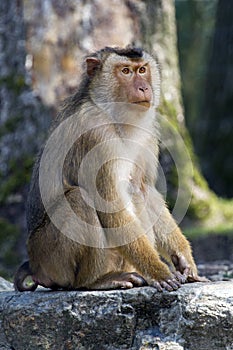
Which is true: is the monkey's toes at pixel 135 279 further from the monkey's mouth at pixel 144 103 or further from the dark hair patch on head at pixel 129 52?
the dark hair patch on head at pixel 129 52

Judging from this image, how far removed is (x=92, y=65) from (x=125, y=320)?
2.19 meters

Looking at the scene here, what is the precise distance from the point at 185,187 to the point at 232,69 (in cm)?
581

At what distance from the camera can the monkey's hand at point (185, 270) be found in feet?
19.9

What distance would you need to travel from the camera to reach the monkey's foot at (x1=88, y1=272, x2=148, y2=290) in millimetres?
5648

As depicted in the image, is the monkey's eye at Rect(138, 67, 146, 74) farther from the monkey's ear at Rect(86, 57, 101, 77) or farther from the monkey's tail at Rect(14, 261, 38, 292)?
the monkey's tail at Rect(14, 261, 38, 292)

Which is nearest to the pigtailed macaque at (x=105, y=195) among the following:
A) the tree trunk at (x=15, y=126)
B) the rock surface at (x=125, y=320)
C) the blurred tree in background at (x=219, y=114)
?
the rock surface at (x=125, y=320)

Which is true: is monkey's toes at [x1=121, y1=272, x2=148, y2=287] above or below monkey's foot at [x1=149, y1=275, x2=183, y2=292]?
below

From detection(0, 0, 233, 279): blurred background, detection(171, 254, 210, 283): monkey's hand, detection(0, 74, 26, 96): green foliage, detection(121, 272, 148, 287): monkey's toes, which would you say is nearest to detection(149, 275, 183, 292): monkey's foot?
detection(121, 272, 148, 287): monkey's toes

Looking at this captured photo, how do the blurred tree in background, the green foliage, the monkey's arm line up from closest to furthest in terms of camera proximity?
the monkey's arm < the green foliage < the blurred tree in background

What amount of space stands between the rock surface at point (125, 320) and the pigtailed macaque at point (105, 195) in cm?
18

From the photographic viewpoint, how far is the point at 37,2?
384 inches

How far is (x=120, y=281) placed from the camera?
569cm

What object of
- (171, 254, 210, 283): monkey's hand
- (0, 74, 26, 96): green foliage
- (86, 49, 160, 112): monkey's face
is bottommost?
(171, 254, 210, 283): monkey's hand

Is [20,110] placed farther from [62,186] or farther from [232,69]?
[232,69]
